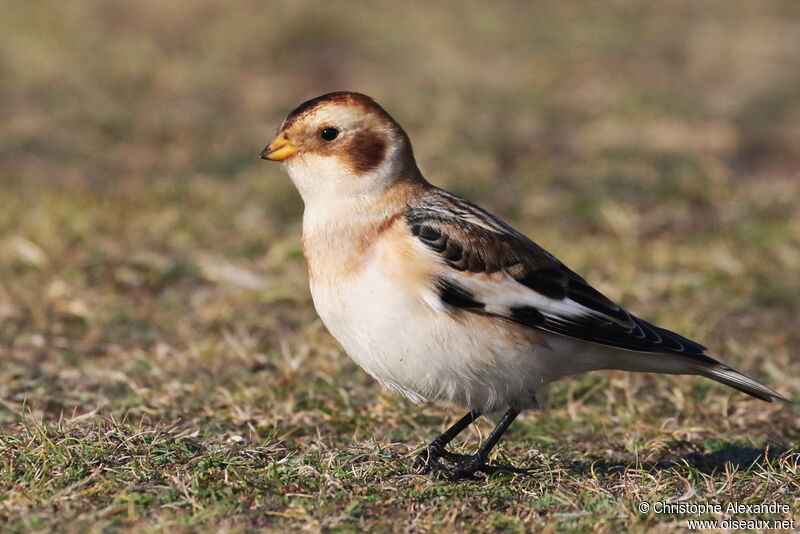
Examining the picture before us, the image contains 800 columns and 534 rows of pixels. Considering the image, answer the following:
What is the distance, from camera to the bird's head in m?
4.42

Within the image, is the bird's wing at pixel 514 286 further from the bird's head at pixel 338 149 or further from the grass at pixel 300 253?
the grass at pixel 300 253

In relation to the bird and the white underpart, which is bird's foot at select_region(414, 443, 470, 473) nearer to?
the bird

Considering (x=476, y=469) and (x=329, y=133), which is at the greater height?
(x=329, y=133)

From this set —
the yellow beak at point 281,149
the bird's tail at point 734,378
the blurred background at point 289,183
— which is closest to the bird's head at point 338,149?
the yellow beak at point 281,149

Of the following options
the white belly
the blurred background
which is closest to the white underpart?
the white belly

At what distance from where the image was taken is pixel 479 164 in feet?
28.8

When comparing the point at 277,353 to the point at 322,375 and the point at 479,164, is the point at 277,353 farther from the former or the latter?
the point at 479,164

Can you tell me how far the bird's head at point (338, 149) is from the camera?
442 centimetres

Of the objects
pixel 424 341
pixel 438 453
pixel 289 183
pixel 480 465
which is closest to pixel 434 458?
pixel 438 453

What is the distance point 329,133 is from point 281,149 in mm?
197

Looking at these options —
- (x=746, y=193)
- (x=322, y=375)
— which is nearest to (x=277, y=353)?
(x=322, y=375)

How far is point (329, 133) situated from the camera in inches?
176

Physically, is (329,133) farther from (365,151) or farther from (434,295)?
(434,295)

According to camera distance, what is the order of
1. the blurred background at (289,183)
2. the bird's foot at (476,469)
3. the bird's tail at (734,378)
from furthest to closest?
the blurred background at (289,183) → the bird's tail at (734,378) → the bird's foot at (476,469)
